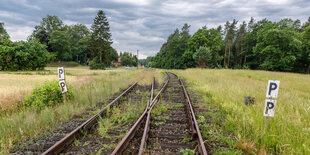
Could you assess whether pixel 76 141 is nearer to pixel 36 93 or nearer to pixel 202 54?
pixel 36 93

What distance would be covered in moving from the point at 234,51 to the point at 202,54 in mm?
31475

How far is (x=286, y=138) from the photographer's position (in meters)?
3.43

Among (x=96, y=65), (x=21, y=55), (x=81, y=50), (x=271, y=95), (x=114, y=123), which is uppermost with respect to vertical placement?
(x=81, y=50)

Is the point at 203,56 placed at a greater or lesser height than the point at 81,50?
lesser

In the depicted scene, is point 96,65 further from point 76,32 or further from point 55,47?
point 76,32

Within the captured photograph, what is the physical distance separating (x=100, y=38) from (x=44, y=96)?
45.5 m

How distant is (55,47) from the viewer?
58500 millimetres

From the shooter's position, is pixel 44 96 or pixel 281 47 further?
pixel 281 47

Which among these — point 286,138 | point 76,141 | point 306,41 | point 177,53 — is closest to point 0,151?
point 76,141

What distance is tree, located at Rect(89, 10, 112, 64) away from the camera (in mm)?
48094

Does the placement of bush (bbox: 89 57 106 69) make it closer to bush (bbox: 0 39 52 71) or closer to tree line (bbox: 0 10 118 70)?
tree line (bbox: 0 10 118 70)

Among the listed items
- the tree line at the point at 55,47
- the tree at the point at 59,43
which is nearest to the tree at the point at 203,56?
the tree line at the point at 55,47

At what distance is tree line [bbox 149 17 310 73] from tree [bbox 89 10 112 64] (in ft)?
90.6

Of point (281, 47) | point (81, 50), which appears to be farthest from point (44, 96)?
point (81, 50)
